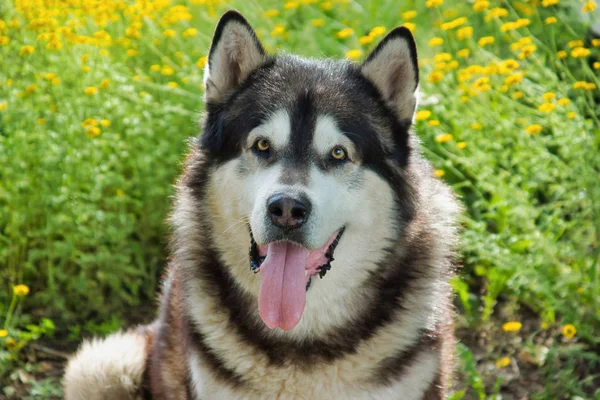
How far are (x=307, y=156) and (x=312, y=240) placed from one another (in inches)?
13.1

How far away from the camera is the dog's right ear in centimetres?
341

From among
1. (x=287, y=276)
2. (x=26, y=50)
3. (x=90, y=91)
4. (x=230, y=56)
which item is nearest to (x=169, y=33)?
(x=90, y=91)

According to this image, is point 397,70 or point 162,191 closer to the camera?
point 397,70

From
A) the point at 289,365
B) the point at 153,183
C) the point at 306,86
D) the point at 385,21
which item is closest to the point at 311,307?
the point at 289,365

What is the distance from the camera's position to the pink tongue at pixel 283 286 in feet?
10.6

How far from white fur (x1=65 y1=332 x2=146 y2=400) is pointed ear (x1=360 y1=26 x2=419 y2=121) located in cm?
168

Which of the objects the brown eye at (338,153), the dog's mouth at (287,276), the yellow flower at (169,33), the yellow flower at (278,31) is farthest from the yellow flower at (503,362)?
the yellow flower at (169,33)

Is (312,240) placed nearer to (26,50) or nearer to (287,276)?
(287,276)

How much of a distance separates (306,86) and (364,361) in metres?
1.10

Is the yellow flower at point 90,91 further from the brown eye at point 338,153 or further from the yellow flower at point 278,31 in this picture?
the brown eye at point 338,153

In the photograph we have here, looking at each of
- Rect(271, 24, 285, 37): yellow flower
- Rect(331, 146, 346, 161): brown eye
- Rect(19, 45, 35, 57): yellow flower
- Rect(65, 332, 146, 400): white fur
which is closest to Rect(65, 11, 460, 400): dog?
Rect(331, 146, 346, 161): brown eye

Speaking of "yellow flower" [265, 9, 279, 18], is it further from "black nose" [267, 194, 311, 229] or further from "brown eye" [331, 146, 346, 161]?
"black nose" [267, 194, 311, 229]

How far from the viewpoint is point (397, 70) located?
342cm

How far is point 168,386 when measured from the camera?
364cm
